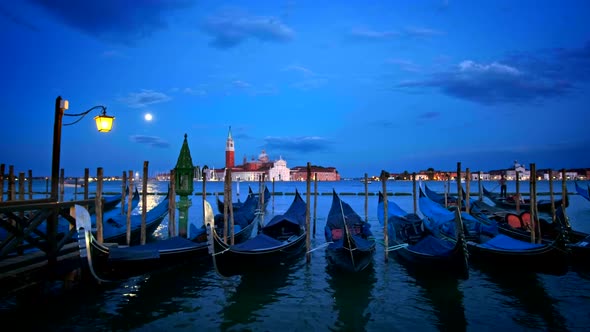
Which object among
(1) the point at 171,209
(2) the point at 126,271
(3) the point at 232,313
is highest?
(1) the point at 171,209

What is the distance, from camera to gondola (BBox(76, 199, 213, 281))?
4215mm

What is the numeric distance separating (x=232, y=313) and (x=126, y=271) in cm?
157

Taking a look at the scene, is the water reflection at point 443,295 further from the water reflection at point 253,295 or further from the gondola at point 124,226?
Answer: the gondola at point 124,226

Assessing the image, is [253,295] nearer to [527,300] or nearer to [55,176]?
[55,176]

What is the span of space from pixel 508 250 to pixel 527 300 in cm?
92

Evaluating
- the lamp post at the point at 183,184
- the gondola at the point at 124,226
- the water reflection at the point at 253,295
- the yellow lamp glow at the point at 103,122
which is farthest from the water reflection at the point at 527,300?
the gondola at the point at 124,226

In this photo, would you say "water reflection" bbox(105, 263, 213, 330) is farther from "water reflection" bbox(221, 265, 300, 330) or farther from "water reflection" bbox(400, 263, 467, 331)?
"water reflection" bbox(400, 263, 467, 331)

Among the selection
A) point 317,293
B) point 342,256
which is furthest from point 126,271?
point 342,256

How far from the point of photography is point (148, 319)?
14.5ft

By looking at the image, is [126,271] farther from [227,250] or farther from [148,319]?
[227,250]

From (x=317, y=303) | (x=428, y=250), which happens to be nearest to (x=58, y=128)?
(x=317, y=303)

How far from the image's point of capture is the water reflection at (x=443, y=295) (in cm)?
434

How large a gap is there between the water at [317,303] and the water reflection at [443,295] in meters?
0.01

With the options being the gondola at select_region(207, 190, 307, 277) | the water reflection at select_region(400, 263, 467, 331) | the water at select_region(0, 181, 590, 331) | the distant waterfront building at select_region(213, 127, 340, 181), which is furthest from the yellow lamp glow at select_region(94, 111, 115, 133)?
the distant waterfront building at select_region(213, 127, 340, 181)
